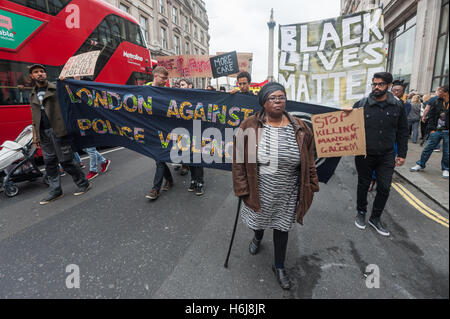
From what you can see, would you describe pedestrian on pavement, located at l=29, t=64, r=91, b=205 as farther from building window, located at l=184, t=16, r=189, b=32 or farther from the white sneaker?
building window, located at l=184, t=16, r=189, b=32

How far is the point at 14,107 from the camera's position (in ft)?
17.6

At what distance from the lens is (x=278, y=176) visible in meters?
1.93

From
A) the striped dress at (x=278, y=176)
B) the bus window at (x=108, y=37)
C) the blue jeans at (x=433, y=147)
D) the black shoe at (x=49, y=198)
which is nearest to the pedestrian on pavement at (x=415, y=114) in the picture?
the blue jeans at (x=433, y=147)

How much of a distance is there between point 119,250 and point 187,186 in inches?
83.4

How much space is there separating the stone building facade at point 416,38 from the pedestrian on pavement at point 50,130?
972 centimetres

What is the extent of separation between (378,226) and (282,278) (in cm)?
171

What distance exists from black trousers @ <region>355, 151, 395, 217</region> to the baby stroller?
5.74m

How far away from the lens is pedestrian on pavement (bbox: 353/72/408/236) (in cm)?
272

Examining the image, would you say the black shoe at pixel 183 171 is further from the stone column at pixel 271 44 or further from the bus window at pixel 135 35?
the stone column at pixel 271 44

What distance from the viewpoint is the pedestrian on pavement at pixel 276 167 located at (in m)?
1.89

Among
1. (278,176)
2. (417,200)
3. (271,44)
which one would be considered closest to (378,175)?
(417,200)

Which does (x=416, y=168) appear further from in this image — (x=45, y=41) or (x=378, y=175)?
(x=45, y=41)
